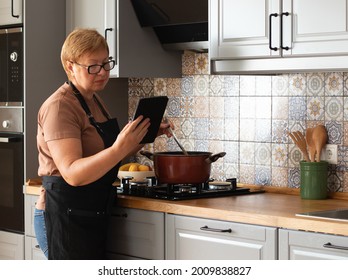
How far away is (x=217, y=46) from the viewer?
3500 mm

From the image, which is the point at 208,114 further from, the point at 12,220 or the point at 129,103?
the point at 12,220

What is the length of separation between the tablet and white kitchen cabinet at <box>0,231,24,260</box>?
1097 millimetres

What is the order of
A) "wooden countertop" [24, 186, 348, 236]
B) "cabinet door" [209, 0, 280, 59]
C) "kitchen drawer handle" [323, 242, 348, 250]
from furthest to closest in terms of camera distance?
"cabinet door" [209, 0, 280, 59] → "wooden countertop" [24, 186, 348, 236] → "kitchen drawer handle" [323, 242, 348, 250]

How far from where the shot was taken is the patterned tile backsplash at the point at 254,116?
355cm


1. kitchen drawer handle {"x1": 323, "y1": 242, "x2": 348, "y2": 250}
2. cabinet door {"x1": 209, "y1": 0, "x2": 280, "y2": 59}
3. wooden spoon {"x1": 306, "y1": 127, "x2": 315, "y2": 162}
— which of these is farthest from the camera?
wooden spoon {"x1": 306, "y1": 127, "x2": 315, "y2": 162}

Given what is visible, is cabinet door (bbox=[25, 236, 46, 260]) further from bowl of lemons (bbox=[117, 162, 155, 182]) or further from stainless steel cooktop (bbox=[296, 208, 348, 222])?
stainless steel cooktop (bbox=[296, 208, 348, 222])

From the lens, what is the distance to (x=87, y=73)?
10.5 ft

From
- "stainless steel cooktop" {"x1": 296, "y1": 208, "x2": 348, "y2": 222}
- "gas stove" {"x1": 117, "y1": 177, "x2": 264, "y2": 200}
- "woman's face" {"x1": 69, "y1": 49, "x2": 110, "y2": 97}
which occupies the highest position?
"woman's face" {"x1": 69, "y1": 49, "x2": 110, "y2": 97}

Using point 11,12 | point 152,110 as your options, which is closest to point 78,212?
point 152,110

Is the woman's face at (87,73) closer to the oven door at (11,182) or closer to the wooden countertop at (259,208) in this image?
the wooden countertop at (259,208)

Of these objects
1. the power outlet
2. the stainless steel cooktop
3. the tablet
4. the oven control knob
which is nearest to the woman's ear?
the tablet

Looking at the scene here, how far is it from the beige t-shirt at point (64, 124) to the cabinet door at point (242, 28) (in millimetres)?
639

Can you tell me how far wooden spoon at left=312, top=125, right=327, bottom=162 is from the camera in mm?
3529

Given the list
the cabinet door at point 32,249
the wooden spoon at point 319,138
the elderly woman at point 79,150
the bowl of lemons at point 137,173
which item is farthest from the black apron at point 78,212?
the wooden spoon at point 319,138
